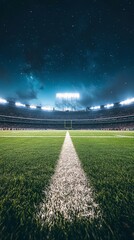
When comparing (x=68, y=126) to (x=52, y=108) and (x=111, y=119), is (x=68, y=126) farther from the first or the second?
(x=111, y=119)

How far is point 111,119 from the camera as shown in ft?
177

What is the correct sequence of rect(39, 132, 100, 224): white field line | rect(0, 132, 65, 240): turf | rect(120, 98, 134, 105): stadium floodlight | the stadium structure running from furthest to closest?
1. the stadium structure
2. rect(120, 98, 134, 105): stadium floodlight
3. rect(39, 132, 100, 224): white field line
4. rect(0, 132, 65, 240): turf

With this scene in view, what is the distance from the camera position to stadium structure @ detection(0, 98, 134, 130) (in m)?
49.1

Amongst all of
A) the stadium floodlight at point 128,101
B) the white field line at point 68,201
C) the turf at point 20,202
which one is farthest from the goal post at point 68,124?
the white field line at point 68,201

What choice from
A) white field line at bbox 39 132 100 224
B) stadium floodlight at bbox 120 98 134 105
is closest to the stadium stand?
stadium floodlight at bbox 120 98 134 105

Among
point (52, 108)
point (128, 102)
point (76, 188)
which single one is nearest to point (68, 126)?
point (52, 108)

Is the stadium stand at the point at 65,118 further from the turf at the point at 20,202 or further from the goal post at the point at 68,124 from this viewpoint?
the turf at the point at 20,202

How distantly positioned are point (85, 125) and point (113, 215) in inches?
2341

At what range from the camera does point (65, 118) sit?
208 ft

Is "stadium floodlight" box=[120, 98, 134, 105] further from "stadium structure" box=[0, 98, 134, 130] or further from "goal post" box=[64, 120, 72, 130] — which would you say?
"goal post" box=[64, 120, 72, 130]

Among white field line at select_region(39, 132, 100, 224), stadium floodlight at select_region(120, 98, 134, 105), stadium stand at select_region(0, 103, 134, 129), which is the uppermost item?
stadium floodlight at select_region(120, 98, 134, 105)

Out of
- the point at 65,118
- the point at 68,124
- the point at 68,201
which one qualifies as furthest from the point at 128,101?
the point at 68,201

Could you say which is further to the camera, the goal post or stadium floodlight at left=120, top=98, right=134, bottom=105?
the goal post

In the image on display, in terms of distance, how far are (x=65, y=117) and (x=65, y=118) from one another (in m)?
0.84
